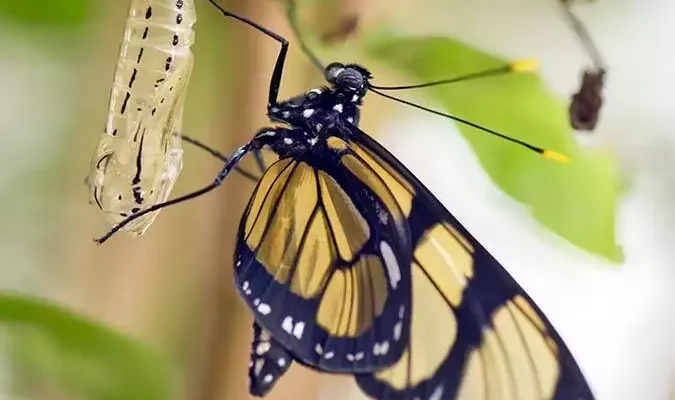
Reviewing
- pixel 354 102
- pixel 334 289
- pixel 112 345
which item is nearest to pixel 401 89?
pixel 354 102

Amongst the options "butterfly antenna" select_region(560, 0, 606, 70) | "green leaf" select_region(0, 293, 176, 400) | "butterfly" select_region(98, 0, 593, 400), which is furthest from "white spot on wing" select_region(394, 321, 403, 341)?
"butterfly antenna" select_region(560, 0, 606, 70)

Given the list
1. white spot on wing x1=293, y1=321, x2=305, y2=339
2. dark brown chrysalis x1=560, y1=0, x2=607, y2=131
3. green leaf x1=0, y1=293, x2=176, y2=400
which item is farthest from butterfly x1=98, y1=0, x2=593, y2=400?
dark brown chrysalis x1=560, y1=0, x2=607, y2=131

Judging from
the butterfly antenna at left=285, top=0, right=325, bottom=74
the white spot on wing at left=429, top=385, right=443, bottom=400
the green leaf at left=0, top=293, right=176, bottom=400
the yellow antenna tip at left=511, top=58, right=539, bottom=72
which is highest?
the yellow antenna tip at left=511, top=58, right=539, bottom=72

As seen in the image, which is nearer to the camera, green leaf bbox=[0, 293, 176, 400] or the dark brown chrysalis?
green leaf bbox=[0, 293, 176, 400]

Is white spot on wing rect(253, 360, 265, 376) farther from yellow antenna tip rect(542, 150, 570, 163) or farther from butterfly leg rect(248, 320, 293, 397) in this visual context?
yellow antenna tip rect(542, 150, 570, 163)

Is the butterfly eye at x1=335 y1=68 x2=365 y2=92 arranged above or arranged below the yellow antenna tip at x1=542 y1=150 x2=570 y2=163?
above

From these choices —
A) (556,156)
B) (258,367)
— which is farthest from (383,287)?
(556,156)

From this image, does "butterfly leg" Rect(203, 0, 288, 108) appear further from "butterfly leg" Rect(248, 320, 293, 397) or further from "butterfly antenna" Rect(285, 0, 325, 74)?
"butterfly leg" Rect(248, 320, 293, 397)

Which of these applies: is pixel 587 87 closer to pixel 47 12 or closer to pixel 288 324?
pixel 288 324
